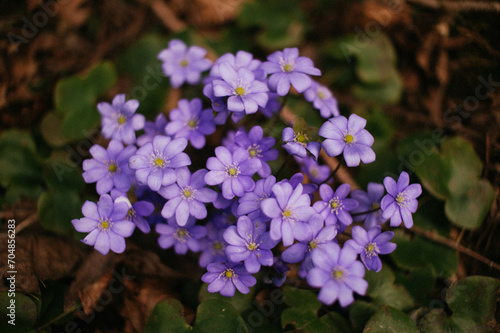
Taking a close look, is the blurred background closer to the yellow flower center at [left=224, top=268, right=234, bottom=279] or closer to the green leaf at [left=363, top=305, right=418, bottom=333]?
the green leaf at [left=363, top=305, right=418, bottom=333]

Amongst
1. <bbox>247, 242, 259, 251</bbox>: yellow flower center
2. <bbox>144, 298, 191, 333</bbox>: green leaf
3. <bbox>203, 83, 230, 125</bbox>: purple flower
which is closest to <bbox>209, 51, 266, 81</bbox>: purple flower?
<bbox>203, 83, 230, 125</bbox>: purple flower

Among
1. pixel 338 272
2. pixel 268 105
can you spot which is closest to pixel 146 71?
pixel 268 105

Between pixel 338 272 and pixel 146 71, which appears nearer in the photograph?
pixel 338 272

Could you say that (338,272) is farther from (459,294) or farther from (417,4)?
(417,4)

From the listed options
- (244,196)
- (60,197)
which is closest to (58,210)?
(60,197)

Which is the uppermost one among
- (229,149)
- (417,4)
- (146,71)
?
(417,4)

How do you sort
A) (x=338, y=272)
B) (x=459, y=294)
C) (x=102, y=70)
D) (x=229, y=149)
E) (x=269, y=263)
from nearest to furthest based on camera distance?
(x=338, y=272) < (x=269, y=263) < (x=229, y=149) < (x=459, y=294) < (x=102, y=70)
